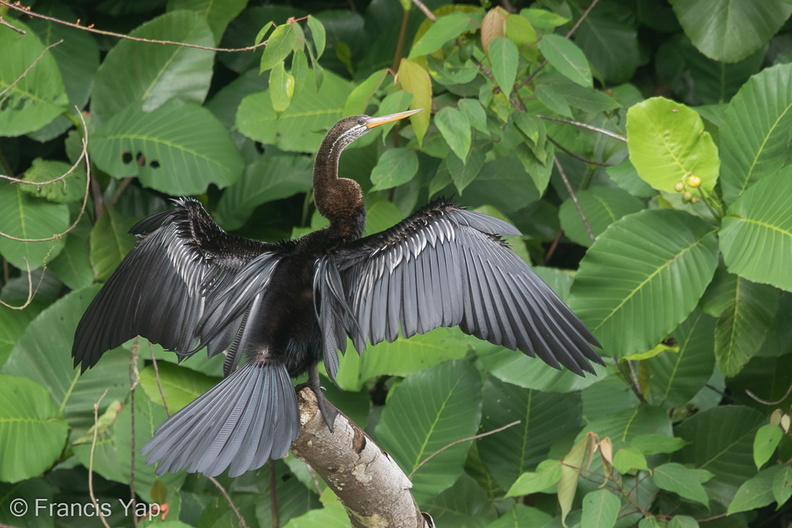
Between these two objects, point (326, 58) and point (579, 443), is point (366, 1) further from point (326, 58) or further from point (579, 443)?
point (579, 443)

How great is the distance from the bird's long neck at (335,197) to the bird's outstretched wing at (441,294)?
0.13 m

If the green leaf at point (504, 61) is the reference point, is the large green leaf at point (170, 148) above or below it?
below

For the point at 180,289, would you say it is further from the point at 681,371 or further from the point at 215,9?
the point at 215,9

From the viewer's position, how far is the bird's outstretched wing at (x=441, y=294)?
1.78 meters

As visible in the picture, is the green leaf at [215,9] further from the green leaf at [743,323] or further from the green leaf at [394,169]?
the green leaf at [743,323]

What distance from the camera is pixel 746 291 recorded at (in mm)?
2516

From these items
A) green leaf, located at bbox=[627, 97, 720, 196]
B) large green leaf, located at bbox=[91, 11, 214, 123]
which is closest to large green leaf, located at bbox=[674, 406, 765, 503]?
green leaf, located at bbox=[627, 97, 720, 196]

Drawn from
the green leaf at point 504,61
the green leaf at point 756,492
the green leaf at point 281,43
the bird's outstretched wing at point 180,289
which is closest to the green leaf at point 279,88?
the green leaf at point 281,43

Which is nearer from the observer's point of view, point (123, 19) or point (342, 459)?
point (342, 459)

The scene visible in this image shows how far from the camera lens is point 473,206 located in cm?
312

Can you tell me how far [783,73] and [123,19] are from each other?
93.1 inches

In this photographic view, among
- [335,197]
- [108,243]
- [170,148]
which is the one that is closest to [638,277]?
[335,197]

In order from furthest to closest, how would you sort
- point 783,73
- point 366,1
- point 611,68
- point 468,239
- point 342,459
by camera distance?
1. point 366,1
2. point 611,68
3. point 783,73
4. point 468,239
5. point 342,459

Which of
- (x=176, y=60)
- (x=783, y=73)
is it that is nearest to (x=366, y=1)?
(x=176, y=60)
